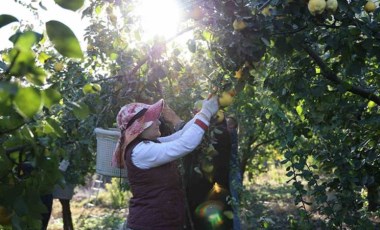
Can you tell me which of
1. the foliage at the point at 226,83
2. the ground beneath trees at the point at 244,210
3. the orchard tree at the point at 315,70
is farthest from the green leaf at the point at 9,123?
the ground beneath trees at the point at 244,210

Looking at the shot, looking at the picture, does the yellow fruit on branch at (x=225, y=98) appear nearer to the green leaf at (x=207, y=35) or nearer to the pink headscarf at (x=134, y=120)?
the green leaf at (x=207, y=35)

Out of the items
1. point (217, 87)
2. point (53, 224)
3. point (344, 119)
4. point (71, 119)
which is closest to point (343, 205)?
point (344, 119)

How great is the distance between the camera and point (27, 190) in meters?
1.17

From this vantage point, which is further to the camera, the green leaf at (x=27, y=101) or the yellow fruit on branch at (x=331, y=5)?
the yellow fruit on branch at (x=331, y=5)

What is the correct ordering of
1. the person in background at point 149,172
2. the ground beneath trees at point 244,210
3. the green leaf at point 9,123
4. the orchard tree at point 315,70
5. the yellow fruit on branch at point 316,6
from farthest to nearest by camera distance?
the ground beneath trees at point 244,210 < the person in background at point 149,172 < the orchard tree at point 315,70 < the yellow fruit on branch at point 316,6 < the green leaf at point 9,123

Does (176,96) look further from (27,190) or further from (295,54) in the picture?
(27,190)

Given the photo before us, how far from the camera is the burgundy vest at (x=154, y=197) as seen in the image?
101 inches

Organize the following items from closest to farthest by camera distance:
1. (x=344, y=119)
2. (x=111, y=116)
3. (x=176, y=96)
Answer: (x=344, y=119) → (x=111, y=116) → (x=176, y=96)

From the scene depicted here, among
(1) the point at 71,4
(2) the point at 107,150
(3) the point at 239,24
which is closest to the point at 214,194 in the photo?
(2) the point at 107,150

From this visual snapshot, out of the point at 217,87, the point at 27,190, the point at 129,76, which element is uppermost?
the point at 129,76

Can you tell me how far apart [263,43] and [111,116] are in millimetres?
1593

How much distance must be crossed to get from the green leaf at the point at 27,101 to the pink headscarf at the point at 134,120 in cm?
184

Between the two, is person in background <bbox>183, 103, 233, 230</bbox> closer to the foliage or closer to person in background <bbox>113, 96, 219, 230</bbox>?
the foliage

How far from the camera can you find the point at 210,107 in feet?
7.77
